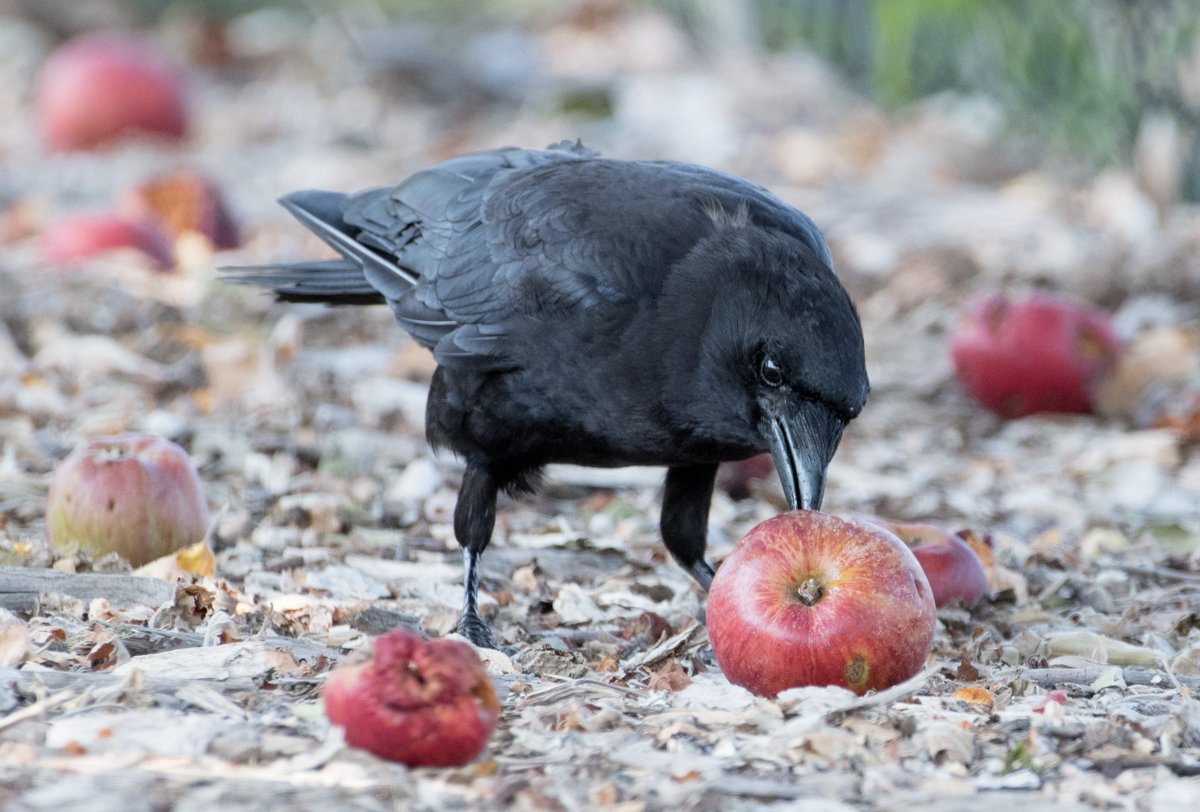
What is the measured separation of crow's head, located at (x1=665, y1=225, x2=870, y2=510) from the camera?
3631mm

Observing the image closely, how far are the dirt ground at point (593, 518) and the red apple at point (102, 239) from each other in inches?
4.7

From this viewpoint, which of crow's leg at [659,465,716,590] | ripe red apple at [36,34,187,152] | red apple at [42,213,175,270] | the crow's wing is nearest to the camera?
the crow's wing

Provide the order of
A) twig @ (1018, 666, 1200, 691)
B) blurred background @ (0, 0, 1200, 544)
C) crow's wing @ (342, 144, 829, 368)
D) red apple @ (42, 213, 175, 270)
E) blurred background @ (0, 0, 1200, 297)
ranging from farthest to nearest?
blurred background @ (0, 0, 1200, 297) → red apple @ (42, 213, 175, 270) → blurred background @ (0, 0, 1200, 544) → crow's wing @ (342, 144, 829, 368) → twig @ (1018, 666, 1200, 691)

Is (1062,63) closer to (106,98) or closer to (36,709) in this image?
(106,98)

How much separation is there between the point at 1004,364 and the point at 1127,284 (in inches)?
59.8

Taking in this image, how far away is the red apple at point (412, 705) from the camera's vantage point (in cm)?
270

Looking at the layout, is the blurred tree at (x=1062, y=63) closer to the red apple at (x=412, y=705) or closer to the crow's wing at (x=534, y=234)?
the crow's wing at (x=534, y=234)

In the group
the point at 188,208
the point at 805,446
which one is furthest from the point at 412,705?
the point at 188,208

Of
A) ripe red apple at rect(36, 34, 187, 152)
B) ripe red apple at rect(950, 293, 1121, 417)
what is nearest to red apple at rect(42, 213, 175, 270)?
ripe red apple at rect(36, 34, 187, 152)

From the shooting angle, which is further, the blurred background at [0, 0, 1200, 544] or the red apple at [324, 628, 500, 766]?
the blurred background at [0, 0, 1200, 544]

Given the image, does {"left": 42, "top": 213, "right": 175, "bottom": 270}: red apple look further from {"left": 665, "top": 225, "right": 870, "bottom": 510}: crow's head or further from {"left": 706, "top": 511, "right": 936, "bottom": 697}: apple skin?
{"left": 706, "top": 511, "right": 936, "bottom": 697}: apple skin

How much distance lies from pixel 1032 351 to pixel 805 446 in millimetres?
3130

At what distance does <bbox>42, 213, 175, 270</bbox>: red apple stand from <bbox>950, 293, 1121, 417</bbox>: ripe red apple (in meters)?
3.75

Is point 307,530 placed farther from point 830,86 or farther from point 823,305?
point 830,86
